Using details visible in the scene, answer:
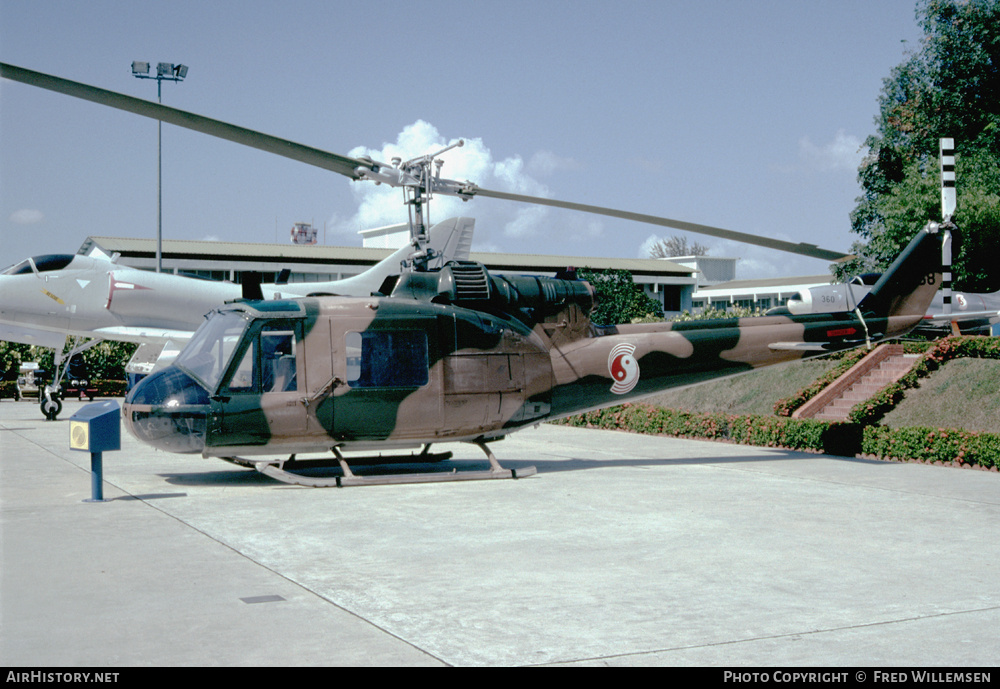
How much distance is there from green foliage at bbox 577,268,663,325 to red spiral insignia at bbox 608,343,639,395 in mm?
21008

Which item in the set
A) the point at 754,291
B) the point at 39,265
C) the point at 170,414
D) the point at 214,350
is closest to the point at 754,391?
the point at 214,350

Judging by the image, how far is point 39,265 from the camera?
19.6 meters

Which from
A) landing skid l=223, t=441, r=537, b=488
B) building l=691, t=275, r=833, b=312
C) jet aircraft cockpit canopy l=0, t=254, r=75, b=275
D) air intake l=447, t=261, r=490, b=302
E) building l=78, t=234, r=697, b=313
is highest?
building l=78, t=234, r=697, b=313

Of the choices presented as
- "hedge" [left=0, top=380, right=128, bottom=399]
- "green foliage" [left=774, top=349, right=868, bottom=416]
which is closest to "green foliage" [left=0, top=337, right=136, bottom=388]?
"hedge" [left=0, top=380, right=128, bottom=399]

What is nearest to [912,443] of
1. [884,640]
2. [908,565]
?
[908,565]

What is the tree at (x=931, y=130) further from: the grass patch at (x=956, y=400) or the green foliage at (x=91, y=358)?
the green foliage at (x=91, y=358)

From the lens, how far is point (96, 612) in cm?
535

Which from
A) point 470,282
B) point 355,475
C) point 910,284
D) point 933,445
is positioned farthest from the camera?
point 910,284

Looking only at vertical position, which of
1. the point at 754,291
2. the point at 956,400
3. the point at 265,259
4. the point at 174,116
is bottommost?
the point at 956,400

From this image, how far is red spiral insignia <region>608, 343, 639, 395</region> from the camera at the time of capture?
12.5m

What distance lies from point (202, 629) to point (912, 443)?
38.2 ft

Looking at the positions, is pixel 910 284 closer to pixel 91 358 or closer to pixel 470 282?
pixel 470 282

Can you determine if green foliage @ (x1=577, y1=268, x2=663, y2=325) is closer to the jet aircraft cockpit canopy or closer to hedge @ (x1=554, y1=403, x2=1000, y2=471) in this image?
hedge @ (x1=554, y1=403, x2=1000, y2=471)

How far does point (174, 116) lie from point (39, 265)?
44.6ft
